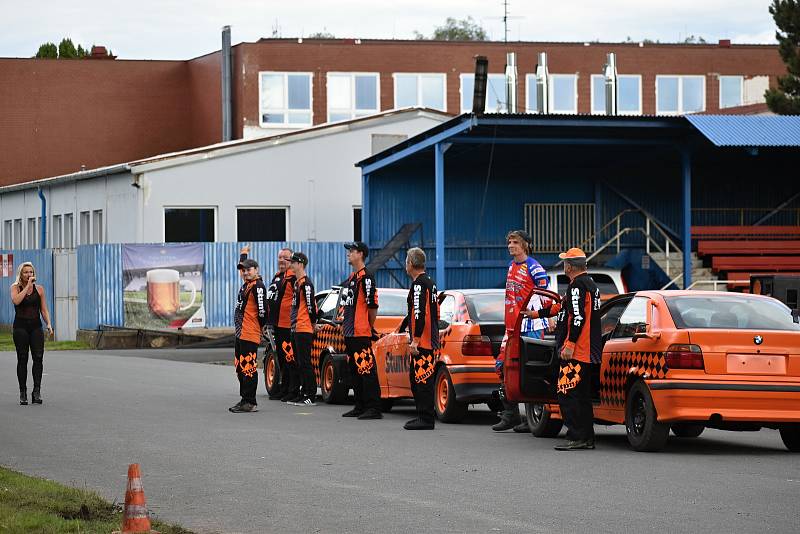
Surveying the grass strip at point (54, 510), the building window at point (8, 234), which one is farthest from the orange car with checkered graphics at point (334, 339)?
the building window at point (8, 234)

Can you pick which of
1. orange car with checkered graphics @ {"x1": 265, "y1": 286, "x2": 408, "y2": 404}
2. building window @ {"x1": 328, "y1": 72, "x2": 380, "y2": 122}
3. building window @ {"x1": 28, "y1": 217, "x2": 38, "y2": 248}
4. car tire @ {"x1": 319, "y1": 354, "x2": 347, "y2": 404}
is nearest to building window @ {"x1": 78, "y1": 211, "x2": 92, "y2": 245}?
building window @ {"x1": 28, "y1": 217, "x2": 38, "y2": 248}

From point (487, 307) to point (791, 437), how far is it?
4001 millimetres

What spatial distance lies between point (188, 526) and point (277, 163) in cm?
3322

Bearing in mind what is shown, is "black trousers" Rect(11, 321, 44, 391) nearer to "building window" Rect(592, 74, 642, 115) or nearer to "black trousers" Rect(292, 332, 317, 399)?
"black trousers" Rect(292, 332, 317, 399)

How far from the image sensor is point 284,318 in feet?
62.6

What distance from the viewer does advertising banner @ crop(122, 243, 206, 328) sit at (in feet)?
126

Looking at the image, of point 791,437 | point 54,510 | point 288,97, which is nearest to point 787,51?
point 288,97

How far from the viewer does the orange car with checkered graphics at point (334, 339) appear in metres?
19.1

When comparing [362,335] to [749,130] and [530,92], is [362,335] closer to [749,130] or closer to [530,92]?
[749,130]

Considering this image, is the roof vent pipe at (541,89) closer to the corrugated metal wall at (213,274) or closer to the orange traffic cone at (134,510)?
the corrugated metal wall at (213,274)

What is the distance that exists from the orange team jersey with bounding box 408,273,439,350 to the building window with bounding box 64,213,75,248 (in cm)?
3186

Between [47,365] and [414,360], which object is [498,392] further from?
[47,365]

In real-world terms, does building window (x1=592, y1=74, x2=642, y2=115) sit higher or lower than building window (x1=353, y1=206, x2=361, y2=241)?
higher

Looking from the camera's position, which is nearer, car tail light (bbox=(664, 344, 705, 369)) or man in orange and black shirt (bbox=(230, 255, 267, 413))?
car tail light (bbox=(664, 344, 705, 369))
